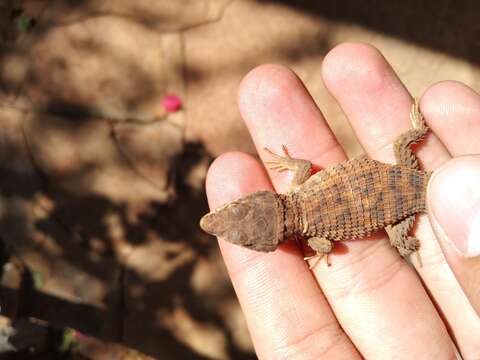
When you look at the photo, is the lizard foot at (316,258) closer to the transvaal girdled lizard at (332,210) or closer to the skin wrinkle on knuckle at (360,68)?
the transvaal girdled lizard at (332,210)

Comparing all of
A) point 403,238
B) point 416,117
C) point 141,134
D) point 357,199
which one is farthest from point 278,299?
point 141,134

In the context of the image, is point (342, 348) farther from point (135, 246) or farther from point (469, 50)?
point (469, 50)

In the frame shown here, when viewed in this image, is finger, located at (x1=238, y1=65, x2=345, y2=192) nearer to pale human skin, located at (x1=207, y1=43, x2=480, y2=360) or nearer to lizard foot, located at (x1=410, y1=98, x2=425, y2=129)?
pale human skin, located at (x1=207, y1=43, x2=480, y2=360)

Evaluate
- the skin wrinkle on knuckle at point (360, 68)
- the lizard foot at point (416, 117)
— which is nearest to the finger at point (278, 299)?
the skin wrinkle on knuckle at point (360, 68)

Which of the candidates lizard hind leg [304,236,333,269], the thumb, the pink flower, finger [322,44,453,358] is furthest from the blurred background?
the thumb

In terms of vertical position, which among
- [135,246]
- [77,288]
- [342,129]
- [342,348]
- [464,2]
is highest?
[464,2]

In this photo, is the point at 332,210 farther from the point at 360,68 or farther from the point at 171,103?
the point at 171,103

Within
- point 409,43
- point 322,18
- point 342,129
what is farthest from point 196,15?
point 409,43
